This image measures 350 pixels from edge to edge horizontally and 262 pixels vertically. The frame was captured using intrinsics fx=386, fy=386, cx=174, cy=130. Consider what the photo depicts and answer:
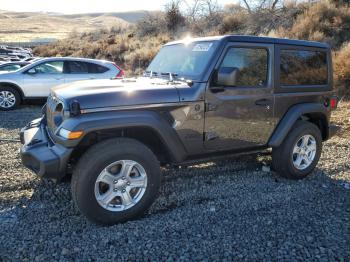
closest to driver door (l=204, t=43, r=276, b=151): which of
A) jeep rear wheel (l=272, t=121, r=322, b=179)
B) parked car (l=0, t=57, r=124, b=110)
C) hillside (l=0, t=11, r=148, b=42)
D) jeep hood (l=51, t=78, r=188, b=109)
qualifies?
jeep rear wheel (l=272, t=121, r=322, b=179)

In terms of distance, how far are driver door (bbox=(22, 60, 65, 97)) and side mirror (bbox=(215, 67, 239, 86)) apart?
7.64m

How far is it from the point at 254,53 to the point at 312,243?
2291 mm

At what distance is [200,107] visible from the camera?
426 cm

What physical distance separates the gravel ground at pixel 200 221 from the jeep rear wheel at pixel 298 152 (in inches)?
6.1

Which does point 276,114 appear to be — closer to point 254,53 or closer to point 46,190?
point 254,53

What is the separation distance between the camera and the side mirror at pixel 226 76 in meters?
4.26

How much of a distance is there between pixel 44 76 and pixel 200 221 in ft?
27.6

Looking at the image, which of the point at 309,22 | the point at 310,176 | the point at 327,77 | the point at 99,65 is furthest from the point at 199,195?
the point at 309,22

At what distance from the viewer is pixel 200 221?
403cm

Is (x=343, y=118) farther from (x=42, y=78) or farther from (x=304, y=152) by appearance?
(x=42, y=78)

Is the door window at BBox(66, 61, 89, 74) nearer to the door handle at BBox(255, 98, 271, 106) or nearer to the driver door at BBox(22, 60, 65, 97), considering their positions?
the driver door at BBox(22, 60, 65, 97)

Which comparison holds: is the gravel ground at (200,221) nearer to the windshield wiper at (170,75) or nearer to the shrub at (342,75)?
the windshield wiper at (170,75)

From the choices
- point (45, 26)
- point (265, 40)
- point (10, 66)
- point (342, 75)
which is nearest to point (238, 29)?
point (342, 75)

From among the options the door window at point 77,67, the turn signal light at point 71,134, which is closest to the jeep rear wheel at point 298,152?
the turn signal light at point 71,134
